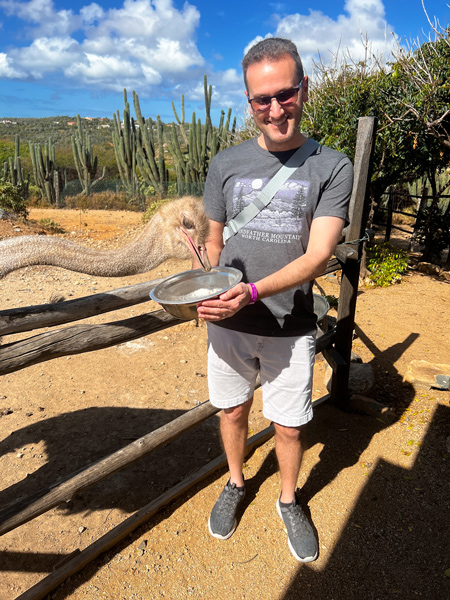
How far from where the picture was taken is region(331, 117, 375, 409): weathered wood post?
3.08 metres

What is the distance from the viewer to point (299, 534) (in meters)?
2.30

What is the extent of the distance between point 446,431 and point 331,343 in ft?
A: 3.41

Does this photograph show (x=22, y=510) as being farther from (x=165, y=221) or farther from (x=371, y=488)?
(x=371, y=488)

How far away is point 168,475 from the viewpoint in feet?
10.1

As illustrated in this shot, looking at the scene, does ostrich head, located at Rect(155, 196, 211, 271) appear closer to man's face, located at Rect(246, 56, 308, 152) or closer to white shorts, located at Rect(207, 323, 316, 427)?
man's face, located at Rect(246, 56, 308, 152)

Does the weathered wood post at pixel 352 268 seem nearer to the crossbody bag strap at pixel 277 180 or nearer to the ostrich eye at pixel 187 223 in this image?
the crossbody bag strap at pixel 277 180

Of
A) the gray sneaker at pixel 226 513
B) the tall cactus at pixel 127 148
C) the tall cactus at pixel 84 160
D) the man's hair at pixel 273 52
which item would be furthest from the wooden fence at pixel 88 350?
the tall cactus at pixel 84 160

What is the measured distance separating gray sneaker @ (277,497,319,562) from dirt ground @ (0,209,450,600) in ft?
0.20

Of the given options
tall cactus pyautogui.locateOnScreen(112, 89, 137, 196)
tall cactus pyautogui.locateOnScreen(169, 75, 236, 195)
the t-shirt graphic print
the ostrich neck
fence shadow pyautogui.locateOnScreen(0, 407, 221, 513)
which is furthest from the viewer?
tall cactus pyautogui.locateOnScreen(112, 89, 137, 196)

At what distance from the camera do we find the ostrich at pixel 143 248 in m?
1.44

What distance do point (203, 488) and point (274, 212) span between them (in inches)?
72.0

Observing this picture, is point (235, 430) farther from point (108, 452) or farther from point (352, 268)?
point (352, 268)

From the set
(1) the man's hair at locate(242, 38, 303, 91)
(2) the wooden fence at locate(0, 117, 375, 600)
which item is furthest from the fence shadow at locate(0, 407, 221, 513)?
(1) the man's hair at locate(242, 38, 303, 91)

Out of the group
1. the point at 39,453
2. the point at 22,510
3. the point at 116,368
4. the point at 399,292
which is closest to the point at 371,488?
the point at 22,510
